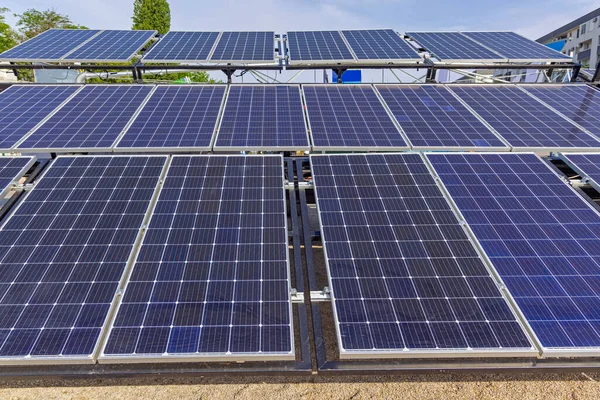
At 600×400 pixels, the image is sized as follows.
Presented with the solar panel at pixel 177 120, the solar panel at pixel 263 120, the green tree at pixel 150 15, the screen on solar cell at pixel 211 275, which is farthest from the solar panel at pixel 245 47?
the green tree at pixel 150 15

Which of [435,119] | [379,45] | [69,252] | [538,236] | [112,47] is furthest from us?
[379,45]

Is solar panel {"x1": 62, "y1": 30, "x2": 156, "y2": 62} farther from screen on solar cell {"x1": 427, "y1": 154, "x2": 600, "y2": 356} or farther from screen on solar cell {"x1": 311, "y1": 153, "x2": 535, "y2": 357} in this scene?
screen on solar cell {"x1": 427, "y1": 154, "x2": 600, "y2": 356}

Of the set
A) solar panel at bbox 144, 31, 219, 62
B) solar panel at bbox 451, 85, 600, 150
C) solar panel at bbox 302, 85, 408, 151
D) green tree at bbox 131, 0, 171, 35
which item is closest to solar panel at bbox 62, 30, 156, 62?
solar panel at bbox 144, 31, 219, 62

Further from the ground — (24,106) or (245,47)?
(245,47)

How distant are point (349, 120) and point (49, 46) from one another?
12084mm

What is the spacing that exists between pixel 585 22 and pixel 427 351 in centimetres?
8617

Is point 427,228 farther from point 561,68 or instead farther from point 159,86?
point 561,68

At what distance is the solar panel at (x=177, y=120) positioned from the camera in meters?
7.86

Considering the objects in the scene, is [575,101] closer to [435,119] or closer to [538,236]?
[435,119]

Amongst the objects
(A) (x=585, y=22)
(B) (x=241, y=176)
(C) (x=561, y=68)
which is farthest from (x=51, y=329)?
(A) (x=585, y=22)

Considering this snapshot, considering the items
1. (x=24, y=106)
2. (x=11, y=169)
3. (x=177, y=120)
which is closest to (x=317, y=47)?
(x=177, y=120)

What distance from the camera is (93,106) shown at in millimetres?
9273

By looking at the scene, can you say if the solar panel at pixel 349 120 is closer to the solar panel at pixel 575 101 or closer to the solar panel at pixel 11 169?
the solar panel at pixel 575 101

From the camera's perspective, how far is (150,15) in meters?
43.8
